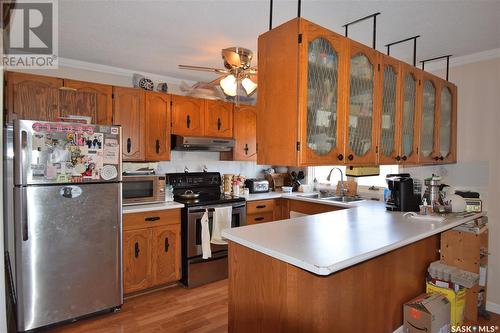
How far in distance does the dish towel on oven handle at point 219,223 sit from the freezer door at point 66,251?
102 cm

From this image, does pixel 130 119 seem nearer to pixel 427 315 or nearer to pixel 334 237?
pixel 334 237

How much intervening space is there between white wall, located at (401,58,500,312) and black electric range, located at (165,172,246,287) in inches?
97.1

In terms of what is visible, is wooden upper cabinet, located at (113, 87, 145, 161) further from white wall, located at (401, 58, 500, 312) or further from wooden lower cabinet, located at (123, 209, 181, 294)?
white wall, located at (401, 58, 500, 312)

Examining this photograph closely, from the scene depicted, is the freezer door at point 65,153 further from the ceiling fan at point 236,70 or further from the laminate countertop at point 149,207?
the ceiling fan at point 236,70

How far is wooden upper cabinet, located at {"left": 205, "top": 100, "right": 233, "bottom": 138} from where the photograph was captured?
365 cm

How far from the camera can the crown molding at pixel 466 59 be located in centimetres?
272

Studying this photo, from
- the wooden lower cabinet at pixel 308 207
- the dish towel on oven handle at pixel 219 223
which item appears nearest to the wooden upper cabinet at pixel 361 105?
the wooden lower cabinet at pixel 308 207

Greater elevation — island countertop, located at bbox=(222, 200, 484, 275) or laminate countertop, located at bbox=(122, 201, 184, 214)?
island countertop, located at bbox=(222, 200, 484, 275)

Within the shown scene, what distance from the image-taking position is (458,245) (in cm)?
249

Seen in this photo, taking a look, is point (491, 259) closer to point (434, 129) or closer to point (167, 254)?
point (434, 129)

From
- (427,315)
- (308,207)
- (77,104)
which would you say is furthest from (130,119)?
(427,315)

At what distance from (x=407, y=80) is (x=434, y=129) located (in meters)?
0.69

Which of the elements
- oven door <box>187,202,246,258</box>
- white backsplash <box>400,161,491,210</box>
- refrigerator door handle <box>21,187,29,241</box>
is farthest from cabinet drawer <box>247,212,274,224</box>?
refrigerator door handle <box>21,187,29,241</box>

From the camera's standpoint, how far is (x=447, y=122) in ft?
9.53
